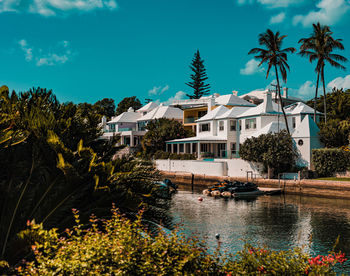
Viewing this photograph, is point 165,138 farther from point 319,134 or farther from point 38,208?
point 38,208

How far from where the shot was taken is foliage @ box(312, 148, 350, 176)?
3959 centimetres

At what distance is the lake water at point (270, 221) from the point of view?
69.1 ft

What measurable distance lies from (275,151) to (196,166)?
1402 centimetres

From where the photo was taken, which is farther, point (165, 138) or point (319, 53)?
point (165, 138)

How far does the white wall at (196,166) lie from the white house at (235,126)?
3.36 meters

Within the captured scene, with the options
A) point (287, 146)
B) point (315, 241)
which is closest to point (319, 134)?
point (287, 146)

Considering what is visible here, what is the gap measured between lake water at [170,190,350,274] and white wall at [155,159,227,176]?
1123 centimetres

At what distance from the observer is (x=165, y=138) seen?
66.4 meters

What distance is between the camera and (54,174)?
9.62 metres

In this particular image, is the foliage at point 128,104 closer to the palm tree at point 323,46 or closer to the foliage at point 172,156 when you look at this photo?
the foliage at point 172,156

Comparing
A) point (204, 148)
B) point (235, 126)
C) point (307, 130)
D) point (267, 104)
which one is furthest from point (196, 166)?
point (307, 130)

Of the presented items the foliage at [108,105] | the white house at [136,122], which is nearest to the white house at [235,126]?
the white house at [136,122]

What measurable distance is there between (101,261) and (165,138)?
199 feet

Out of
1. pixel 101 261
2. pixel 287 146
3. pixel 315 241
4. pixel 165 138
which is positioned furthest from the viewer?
pixel 165 138
